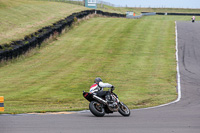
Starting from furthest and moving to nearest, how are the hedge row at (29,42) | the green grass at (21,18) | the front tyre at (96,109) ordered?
the green grass at (21,18) < the hedge row at (29,42) < the front tyre at (96,109)

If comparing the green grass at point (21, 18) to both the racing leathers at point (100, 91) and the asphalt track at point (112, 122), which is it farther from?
the asphalt track at point (112, 122)

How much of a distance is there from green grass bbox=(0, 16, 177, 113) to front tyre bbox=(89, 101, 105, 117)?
2.72m

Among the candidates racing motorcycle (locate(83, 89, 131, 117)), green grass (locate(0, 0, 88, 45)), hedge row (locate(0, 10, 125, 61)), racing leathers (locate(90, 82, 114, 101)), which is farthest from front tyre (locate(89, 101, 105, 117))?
green grass (locate(0, 0, 88, 45))

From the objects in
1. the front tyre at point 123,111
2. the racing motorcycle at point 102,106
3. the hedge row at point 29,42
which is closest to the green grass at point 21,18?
the hedge row at point 29,42

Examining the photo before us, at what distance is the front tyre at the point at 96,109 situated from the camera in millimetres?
12398

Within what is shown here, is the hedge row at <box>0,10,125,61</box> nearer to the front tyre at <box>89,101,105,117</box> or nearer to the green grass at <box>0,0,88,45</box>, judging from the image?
the green grass at <box>0,0,88,45</box>

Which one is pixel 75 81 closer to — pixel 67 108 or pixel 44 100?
pixel 44 100

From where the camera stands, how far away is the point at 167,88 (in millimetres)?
21703

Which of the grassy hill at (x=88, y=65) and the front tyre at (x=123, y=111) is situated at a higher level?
the front tyre at (x=123, y=111)

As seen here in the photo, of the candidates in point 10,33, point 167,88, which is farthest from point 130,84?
point 10,33

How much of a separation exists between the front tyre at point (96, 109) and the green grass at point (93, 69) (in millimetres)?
2722

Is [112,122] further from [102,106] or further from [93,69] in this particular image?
[93,69]

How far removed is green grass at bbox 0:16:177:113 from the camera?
18.0 m

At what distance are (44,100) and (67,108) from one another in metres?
2.63
